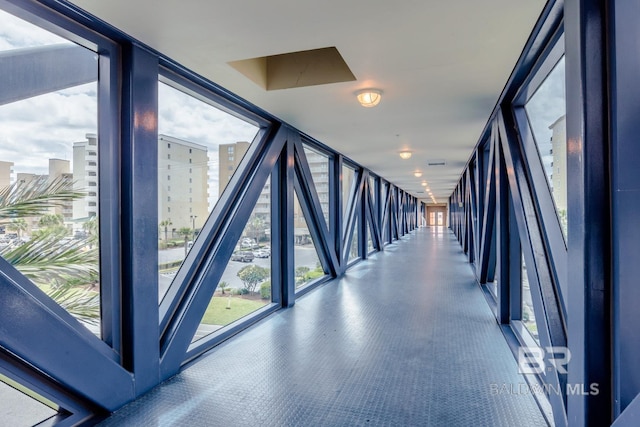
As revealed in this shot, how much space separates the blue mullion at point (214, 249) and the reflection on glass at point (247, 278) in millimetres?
167

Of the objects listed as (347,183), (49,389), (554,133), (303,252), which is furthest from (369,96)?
(347,183)

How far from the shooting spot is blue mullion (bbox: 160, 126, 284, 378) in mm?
2758

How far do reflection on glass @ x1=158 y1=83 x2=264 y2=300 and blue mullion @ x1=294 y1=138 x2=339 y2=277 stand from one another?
4.93 feet

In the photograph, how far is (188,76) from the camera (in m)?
2.93

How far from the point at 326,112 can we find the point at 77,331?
3.21 metres

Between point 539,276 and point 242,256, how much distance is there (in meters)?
2.81

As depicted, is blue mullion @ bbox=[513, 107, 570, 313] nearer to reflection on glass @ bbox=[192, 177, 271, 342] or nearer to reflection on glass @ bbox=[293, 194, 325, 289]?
reflection on glass @ bbox=[192, 177, 271, 342]

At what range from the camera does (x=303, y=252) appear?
215 inches

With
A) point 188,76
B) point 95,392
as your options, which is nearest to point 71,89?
point 188,76

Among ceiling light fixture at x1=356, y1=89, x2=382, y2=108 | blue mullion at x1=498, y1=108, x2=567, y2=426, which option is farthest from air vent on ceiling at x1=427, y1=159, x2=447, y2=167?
ceiling light fixture at x1=356, y1=89, x2=382, y2=108

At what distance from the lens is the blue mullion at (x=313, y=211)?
516cm

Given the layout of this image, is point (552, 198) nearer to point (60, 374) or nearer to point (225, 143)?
point (225, 143)

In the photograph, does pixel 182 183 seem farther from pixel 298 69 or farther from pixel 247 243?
pixel 298 69

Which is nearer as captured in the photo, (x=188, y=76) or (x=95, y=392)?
(x=95, y=392)
